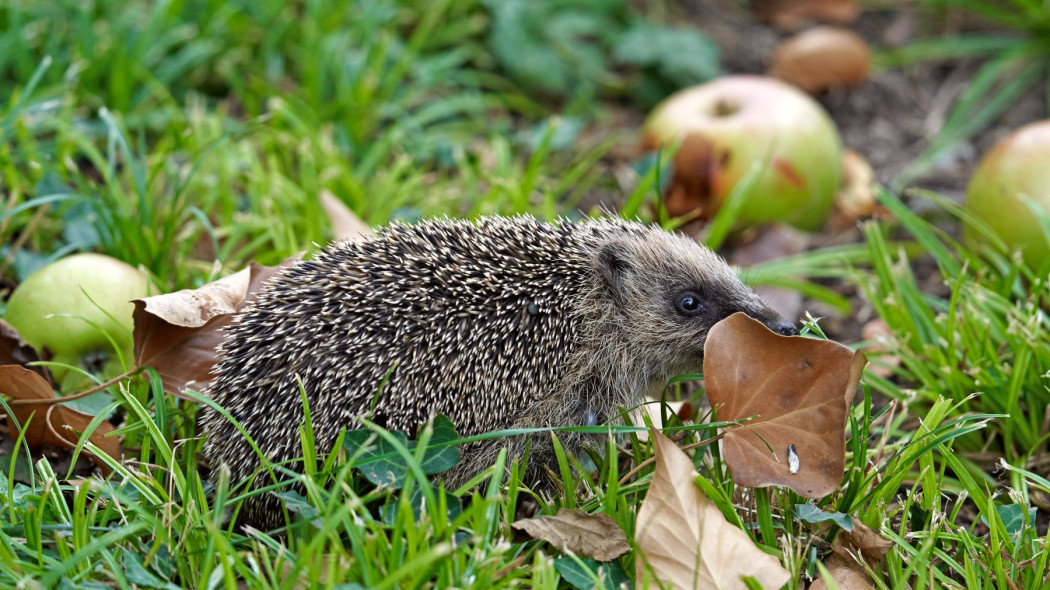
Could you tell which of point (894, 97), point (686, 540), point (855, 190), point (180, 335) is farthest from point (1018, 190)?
point (180, 335)

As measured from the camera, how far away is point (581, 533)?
11.8ft

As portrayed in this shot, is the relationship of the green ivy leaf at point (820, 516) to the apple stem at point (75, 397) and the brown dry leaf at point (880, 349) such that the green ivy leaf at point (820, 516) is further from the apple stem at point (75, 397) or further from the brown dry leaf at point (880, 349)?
the apple stem at point (75, 397)

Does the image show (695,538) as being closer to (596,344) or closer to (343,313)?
(596,344)

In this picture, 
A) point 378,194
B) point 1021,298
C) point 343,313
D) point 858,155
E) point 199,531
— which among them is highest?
point 343,313

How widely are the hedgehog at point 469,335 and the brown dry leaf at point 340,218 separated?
1.51 metres

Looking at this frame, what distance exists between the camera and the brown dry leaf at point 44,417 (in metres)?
4.06

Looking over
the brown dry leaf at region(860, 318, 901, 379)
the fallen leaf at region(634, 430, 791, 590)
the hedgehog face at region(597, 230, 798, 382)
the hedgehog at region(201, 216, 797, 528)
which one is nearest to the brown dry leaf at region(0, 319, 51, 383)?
the hedgehog at region(201, 216, 797, 528)

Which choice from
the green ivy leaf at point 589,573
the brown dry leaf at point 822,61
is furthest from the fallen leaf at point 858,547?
Result: the brown dry leaf at point 822,61

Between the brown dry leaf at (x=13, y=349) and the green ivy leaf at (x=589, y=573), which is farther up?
the brown dry leaf at (x=13, y=349)

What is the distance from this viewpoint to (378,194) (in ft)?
21.6

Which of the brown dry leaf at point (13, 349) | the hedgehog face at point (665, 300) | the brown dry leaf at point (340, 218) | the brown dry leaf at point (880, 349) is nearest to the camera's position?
the brown dry leaf at point (13, 349)

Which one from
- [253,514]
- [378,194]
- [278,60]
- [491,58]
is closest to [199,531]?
[253,514]

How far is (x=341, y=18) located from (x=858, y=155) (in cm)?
495

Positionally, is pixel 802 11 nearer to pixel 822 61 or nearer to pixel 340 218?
pixel 822 61
